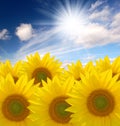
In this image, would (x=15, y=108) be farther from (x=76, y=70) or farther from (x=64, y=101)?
(x=76, y=70)

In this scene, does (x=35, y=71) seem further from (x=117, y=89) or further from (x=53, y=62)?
(x=117, y=89)

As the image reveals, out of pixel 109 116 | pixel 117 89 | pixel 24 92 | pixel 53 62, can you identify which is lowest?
pixel 109 116

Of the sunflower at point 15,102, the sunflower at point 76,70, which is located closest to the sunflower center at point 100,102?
the sunflower at point 15,102

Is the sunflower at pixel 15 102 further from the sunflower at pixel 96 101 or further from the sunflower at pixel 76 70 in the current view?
the sunflower at pixel 76 70

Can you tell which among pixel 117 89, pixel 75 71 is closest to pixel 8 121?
pixel 117 89

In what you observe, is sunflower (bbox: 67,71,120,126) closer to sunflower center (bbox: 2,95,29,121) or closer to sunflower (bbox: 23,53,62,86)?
sunflower center (bbox: 2,95,29,121)

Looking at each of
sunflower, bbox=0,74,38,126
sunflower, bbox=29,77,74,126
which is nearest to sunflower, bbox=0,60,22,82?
sunflower, bbox=0,74,38,126
